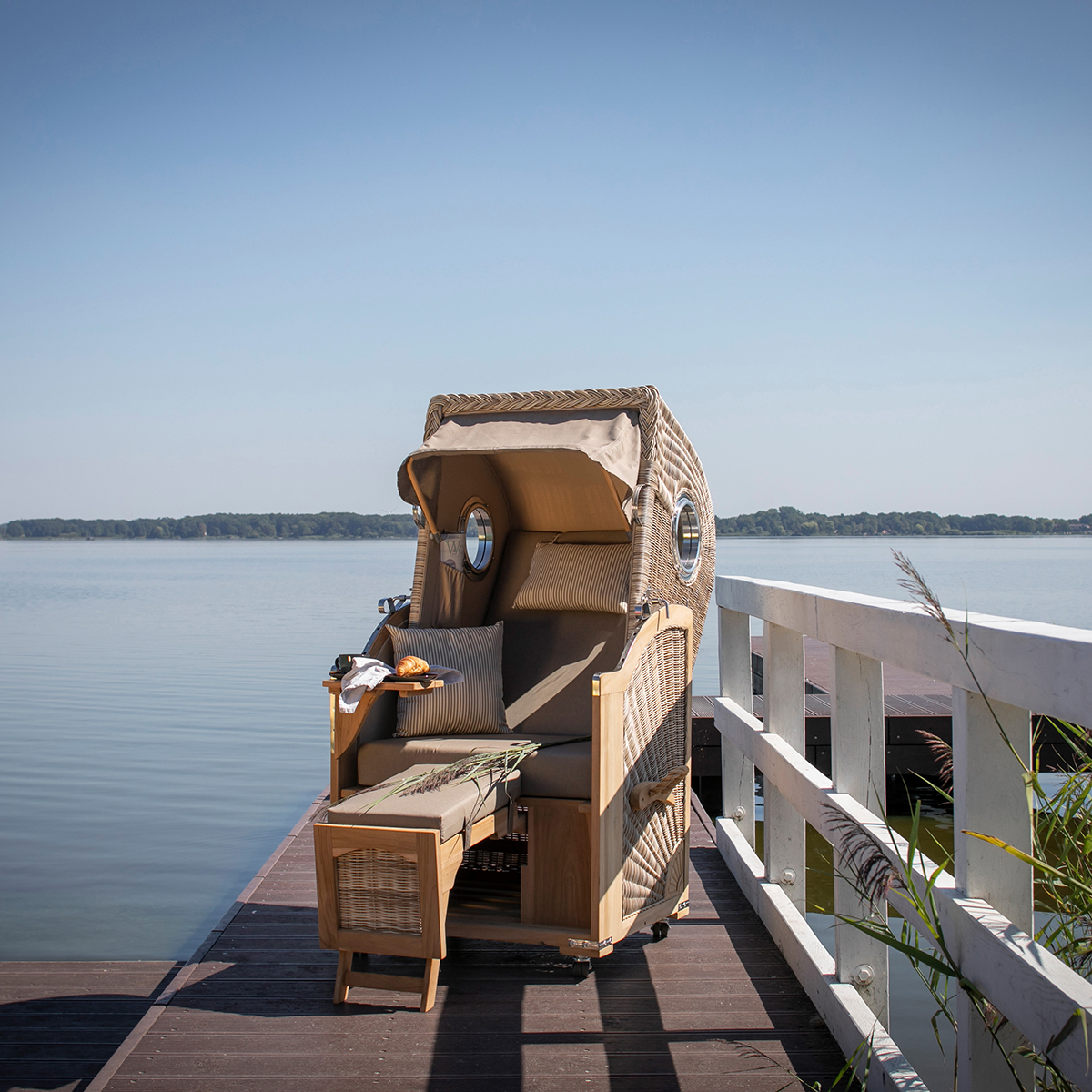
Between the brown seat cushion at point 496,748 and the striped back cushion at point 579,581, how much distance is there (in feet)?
2.39

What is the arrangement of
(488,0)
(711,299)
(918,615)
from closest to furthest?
1. (918,615)
2. (488,0)
3. (711,299)

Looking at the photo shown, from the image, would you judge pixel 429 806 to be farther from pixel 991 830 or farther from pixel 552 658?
pixel 991 830

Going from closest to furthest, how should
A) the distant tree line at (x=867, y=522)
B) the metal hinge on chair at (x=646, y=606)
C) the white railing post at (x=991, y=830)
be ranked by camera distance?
the white railing post at (x=991, y=830) < the metal hinge on chair at (x=646, y=606) < the distant tree line at (x=867, y=522)

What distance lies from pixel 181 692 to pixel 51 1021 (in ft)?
35.4

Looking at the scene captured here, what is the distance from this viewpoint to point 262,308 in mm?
19641

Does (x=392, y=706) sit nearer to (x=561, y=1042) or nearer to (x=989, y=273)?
(x=561, y=1042)

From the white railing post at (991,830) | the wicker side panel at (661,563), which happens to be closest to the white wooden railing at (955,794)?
the white railing post at (991,830)

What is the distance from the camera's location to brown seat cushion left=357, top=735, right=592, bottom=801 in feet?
9.70

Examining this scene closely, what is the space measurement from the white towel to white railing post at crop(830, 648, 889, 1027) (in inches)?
57.2

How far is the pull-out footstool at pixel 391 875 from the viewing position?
2.51m

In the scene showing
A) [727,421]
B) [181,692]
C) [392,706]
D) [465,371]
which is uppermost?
[465,371]

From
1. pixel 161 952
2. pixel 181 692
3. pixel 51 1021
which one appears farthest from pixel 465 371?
pixel 51 1021

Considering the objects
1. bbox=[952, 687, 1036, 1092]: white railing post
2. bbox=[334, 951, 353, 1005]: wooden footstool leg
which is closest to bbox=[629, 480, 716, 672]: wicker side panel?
bbox=[334, 951, 353, 1005]: wooden footstool leg

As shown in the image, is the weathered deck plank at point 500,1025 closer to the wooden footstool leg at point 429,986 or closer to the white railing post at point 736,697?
the wooden footstool leg at point 429,986
